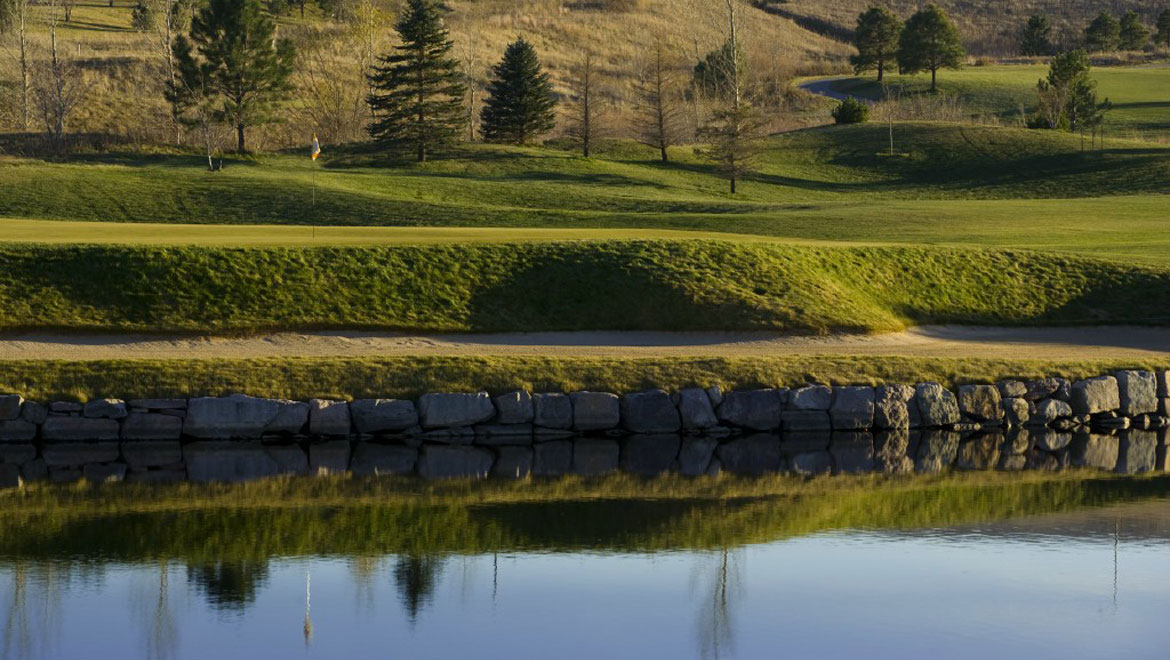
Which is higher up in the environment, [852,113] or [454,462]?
[852,113]

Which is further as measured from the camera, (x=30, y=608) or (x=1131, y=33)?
(x=1131, y=33)

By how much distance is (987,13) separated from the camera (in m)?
136

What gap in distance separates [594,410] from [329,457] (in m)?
4.07

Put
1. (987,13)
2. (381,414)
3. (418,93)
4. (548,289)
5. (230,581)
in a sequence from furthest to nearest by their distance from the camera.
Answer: (987,13) → (418,93) → (548,289) → (381,414) → (230,581)

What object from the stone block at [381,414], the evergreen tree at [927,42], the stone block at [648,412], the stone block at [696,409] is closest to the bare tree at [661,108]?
the evergreen tree at [927,42]

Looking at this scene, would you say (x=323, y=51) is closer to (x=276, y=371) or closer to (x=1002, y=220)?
(x=1002, y=220)

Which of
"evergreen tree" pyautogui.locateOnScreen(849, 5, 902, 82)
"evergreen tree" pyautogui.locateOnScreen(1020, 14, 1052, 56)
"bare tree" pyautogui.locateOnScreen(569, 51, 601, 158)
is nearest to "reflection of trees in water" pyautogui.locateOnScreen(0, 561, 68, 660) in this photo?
"bare tree" pyautogui.locateOnScreen(569, 51, 601, 158)

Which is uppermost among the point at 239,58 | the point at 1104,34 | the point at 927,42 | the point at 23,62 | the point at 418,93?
the point at 1104,34

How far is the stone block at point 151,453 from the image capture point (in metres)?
19.9

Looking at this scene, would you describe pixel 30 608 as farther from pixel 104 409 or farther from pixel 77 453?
pixel 104 409

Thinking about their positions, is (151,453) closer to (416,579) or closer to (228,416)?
(228,416)

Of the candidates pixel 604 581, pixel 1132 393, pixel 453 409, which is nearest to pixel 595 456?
pixel 453 409

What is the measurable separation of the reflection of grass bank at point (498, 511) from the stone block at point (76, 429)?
9.66ft

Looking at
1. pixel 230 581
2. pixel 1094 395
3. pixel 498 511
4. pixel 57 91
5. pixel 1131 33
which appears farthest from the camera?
pixel 1131 33
